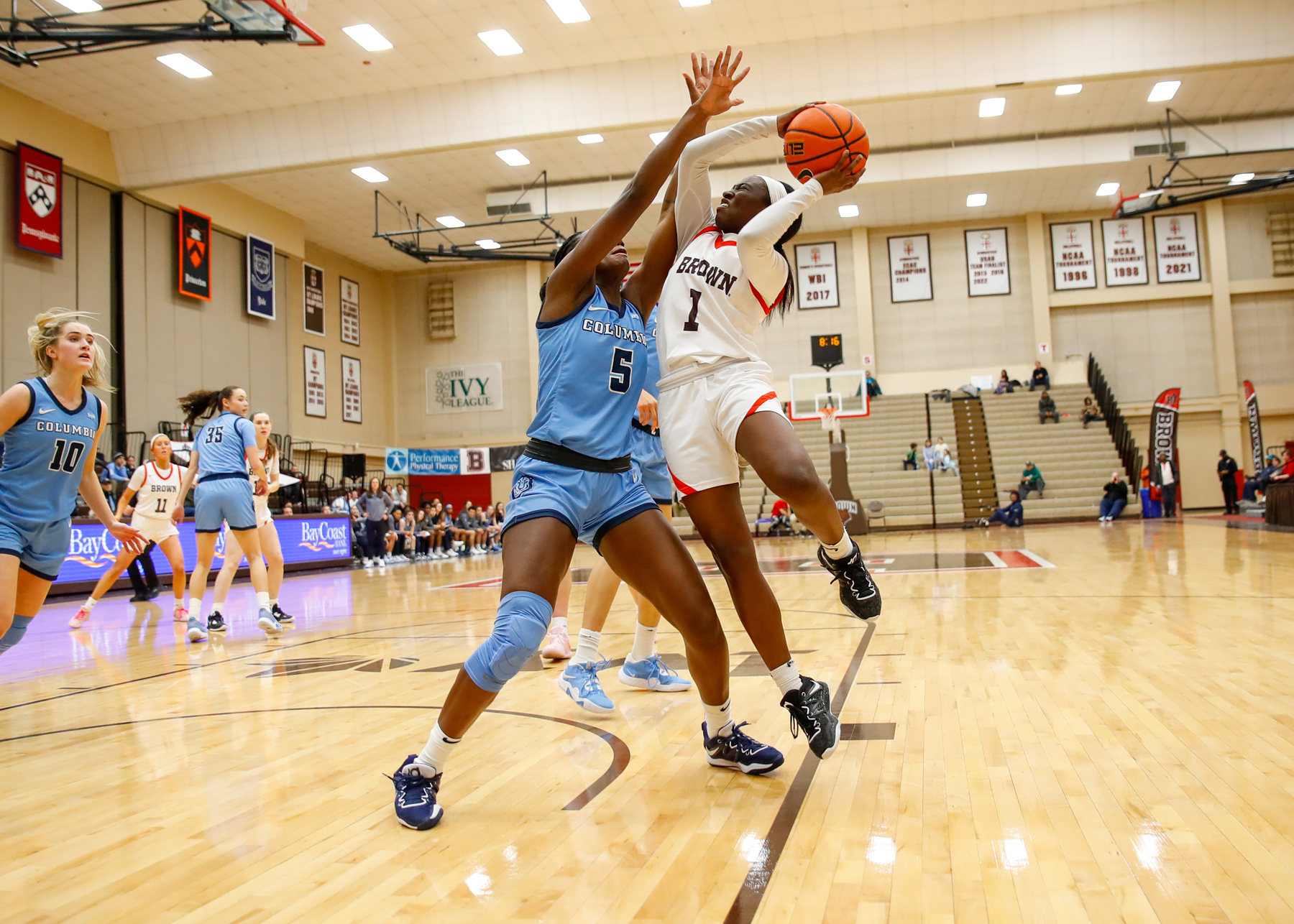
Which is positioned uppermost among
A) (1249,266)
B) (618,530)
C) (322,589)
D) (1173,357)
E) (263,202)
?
(263,202)

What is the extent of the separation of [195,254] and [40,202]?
3.76 metres

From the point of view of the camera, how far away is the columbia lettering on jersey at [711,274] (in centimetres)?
299

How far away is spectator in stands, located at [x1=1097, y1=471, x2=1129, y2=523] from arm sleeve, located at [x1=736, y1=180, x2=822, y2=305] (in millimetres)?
18871

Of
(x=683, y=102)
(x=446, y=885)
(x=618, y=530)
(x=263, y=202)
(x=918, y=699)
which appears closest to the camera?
(x=446, y=885)

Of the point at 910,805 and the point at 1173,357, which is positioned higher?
the point at 1173,357

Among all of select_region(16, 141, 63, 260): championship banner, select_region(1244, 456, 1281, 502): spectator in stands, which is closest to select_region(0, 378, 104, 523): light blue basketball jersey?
A: select_region(16, 141, 63, 260): championship banner

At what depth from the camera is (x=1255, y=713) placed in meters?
3.06

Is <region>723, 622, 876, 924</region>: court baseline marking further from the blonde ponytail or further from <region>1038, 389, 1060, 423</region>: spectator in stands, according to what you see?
<region>1038, 389, 1060, 423</region>: spectator in stands

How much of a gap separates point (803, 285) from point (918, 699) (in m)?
24.4

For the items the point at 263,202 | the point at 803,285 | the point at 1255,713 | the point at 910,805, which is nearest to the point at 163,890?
the point at 910,805

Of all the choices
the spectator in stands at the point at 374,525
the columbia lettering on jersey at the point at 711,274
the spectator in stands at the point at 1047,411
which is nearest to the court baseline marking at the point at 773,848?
the columbia lettering on jersey at the point at 711,274

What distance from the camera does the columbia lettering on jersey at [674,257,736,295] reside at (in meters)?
2.99

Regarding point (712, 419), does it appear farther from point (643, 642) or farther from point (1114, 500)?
point (1114, 500)

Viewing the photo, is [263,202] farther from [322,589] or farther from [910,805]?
[910,805]
